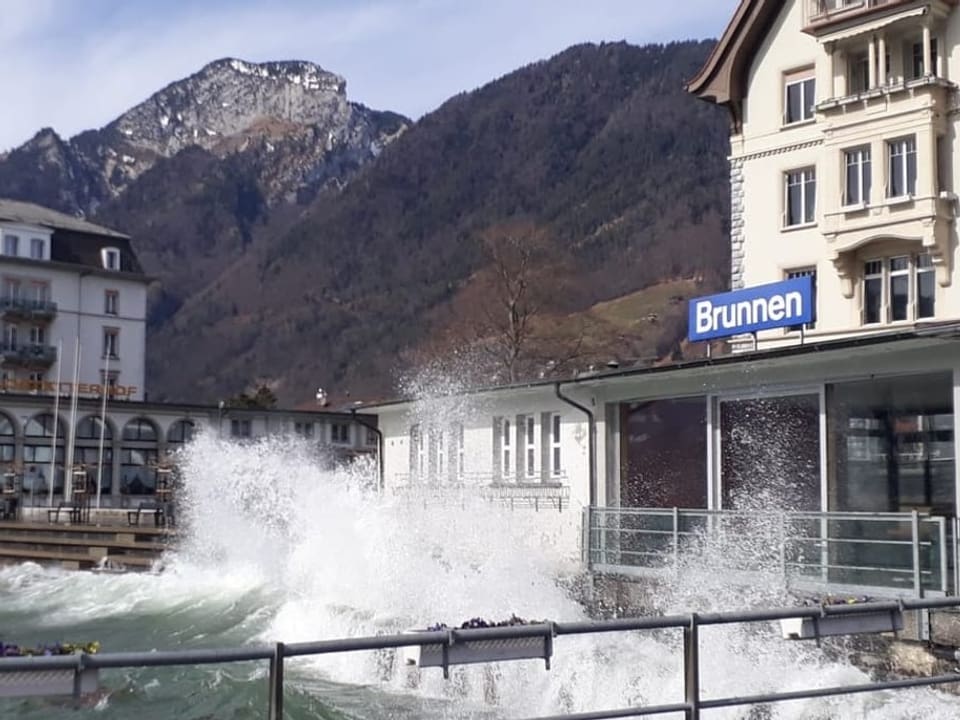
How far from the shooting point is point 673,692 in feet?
47.9

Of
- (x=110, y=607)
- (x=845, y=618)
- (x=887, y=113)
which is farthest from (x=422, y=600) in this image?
(x=887, y=113)

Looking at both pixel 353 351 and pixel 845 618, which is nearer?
pixel 845 618

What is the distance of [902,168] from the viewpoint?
116 feet

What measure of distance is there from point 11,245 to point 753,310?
60.0 m

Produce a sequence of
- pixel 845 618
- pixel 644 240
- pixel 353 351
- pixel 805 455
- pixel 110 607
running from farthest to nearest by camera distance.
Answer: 1. pixel 353 351
2. pixel 644 240
3. pixel 110 607
4. pixel 805 455
5. pixel 845 618

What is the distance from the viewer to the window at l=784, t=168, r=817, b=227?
37969 millimetres

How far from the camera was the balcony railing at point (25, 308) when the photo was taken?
76.0m

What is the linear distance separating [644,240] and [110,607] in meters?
151

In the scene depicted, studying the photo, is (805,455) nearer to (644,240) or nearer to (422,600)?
(422,600)

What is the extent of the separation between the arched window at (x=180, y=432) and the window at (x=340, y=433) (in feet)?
25.4

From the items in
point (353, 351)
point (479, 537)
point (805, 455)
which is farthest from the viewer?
point (353, 351)

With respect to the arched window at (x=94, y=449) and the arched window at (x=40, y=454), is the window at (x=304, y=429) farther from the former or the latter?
the arched window at (x=40, y=454)

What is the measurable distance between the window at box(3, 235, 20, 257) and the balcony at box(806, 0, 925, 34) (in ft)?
180

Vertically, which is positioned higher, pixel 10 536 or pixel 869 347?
pixel 869 347
